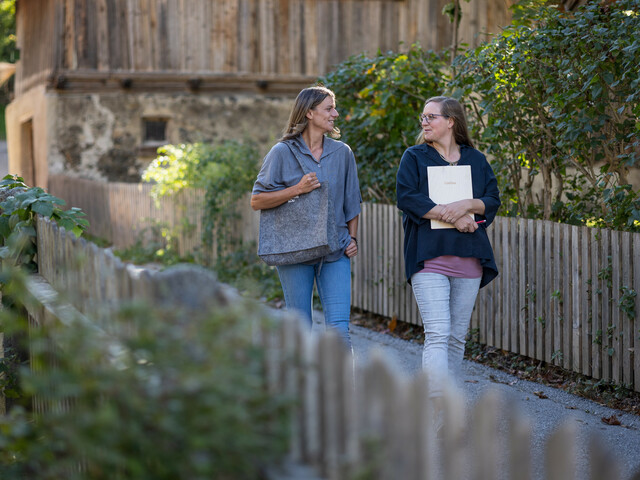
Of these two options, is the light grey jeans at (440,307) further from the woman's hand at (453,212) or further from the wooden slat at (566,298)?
the wooden slat at (566,298)

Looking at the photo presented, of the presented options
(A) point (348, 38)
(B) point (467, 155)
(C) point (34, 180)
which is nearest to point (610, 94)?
(B) point (467, 155)

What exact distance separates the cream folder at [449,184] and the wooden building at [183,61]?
1325 cm

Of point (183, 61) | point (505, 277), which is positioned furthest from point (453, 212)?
point (183, 61)

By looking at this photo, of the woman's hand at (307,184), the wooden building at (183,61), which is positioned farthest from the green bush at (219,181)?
the woman's hand at (307,184)

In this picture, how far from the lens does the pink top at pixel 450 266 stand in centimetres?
468

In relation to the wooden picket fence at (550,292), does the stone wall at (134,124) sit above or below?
above

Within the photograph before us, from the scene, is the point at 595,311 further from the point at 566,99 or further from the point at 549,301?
the point at 566,99

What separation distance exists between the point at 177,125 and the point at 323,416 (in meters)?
16.4

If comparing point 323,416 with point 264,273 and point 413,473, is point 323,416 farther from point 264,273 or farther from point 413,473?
point 264,273

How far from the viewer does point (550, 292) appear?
6320 mm

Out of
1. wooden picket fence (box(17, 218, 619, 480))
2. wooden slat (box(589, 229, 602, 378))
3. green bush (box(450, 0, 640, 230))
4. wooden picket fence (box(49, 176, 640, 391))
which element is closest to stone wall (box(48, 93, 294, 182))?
wooden picket fence (box(49, 176, 640, 391))

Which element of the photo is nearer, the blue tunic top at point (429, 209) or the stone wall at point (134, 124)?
the blue tunic top at point (429, 209)

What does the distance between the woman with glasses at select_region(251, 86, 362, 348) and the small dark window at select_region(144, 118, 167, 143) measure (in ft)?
44.6

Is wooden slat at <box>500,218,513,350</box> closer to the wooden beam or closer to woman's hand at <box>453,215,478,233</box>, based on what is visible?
woman's hand at <box>453,215,478,233</box>
